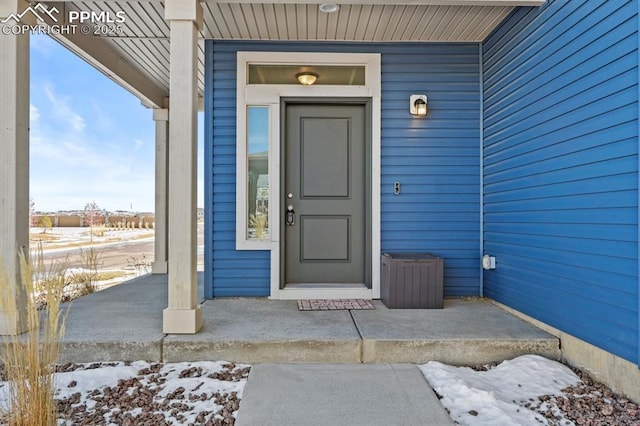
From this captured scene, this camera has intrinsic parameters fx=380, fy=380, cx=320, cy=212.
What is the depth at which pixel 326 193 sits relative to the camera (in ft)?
13.1

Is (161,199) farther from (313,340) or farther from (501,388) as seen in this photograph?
(501,388)

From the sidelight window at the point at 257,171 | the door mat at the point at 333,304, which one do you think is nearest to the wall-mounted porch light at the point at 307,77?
the sidelight window at the point at 257,171

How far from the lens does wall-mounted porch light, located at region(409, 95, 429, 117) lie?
381 cm

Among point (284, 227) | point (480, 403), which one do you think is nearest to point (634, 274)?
point (480, 403)

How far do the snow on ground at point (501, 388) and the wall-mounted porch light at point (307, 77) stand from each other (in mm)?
2810

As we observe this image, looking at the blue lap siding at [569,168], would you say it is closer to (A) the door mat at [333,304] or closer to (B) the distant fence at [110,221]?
(A) the door mat at [333,304]

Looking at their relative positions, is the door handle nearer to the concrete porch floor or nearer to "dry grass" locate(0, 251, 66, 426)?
the concrete porch floor

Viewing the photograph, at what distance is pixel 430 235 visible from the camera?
12.8 ft

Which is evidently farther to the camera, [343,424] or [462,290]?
[462,290]

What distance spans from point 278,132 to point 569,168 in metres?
2.53

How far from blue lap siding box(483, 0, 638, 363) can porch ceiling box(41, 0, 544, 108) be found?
14.4 inches

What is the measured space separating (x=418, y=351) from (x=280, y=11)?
2.97 m

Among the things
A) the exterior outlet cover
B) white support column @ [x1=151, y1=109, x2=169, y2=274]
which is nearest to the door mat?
the exterior outlet cover

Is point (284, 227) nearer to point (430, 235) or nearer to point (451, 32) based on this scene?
point (430, 235)
